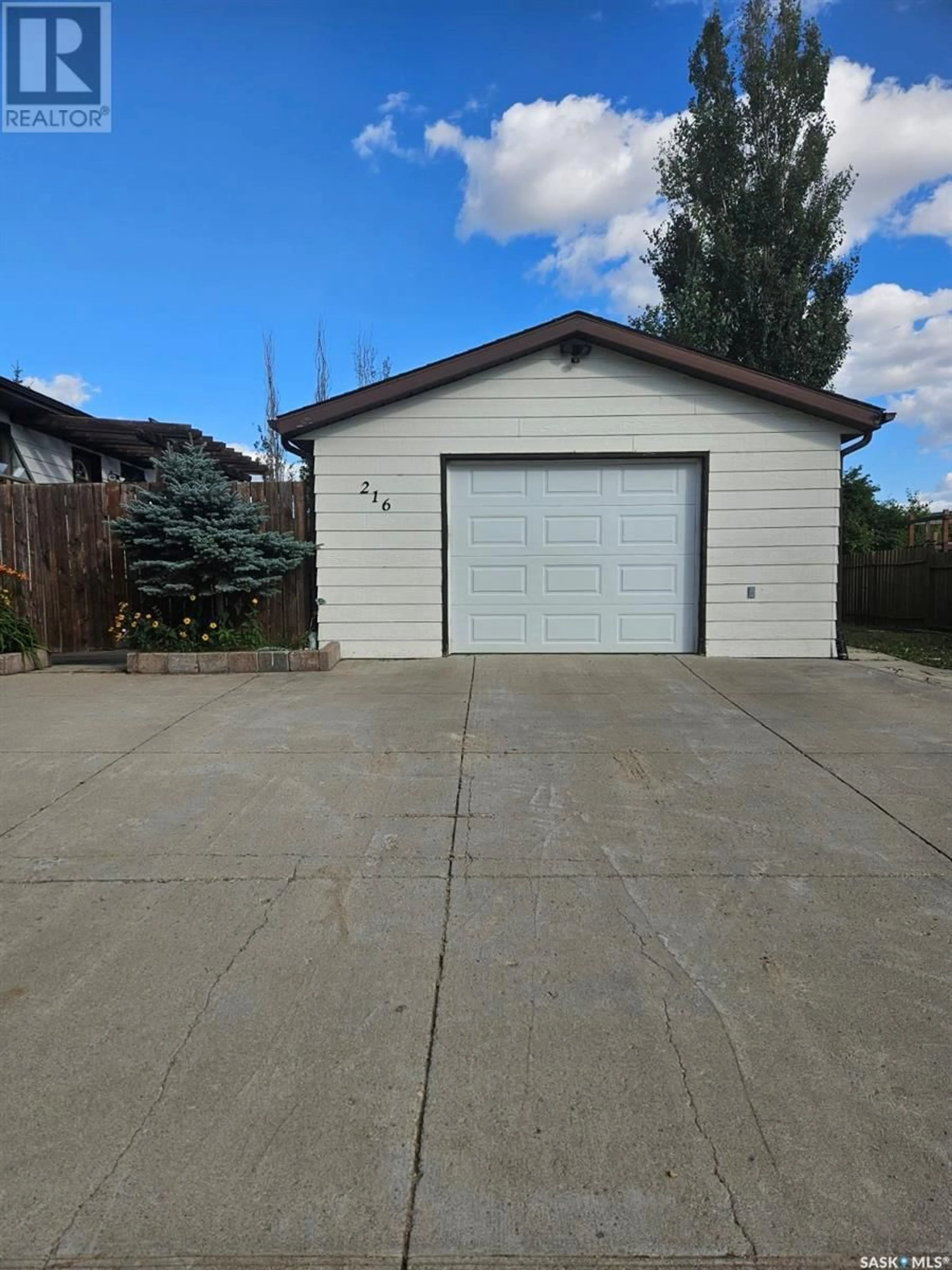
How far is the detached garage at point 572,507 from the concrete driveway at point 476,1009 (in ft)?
14.0

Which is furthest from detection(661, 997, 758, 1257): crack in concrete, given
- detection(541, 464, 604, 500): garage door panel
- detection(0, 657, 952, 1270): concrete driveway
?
detection(541, 464, 604, 500): garage door panel

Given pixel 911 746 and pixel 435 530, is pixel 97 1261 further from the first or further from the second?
pixel 435 530

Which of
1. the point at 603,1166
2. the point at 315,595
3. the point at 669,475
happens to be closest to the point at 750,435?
the point at 669,475

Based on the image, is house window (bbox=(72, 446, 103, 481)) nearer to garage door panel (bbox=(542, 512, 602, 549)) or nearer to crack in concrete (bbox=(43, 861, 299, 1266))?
garage door panel (bbox=(542, 512, 602, 549))

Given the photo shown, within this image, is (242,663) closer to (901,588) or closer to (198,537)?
(198,537)

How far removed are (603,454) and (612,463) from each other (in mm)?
161

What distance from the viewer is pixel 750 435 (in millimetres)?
9000

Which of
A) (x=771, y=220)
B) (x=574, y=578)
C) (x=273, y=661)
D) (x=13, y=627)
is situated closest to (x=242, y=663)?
(x=273, y=661)

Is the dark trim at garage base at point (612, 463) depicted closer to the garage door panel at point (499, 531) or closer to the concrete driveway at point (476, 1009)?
the garage door panel at point (499, 531)

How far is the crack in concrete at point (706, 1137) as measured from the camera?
168 centimetres

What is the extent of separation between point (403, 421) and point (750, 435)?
3938 mm

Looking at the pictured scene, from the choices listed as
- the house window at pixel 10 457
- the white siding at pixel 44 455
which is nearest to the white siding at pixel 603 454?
the white siding at pixel 44 455

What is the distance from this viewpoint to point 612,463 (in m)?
9.12

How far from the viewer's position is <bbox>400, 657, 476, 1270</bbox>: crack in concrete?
1.69 meters
